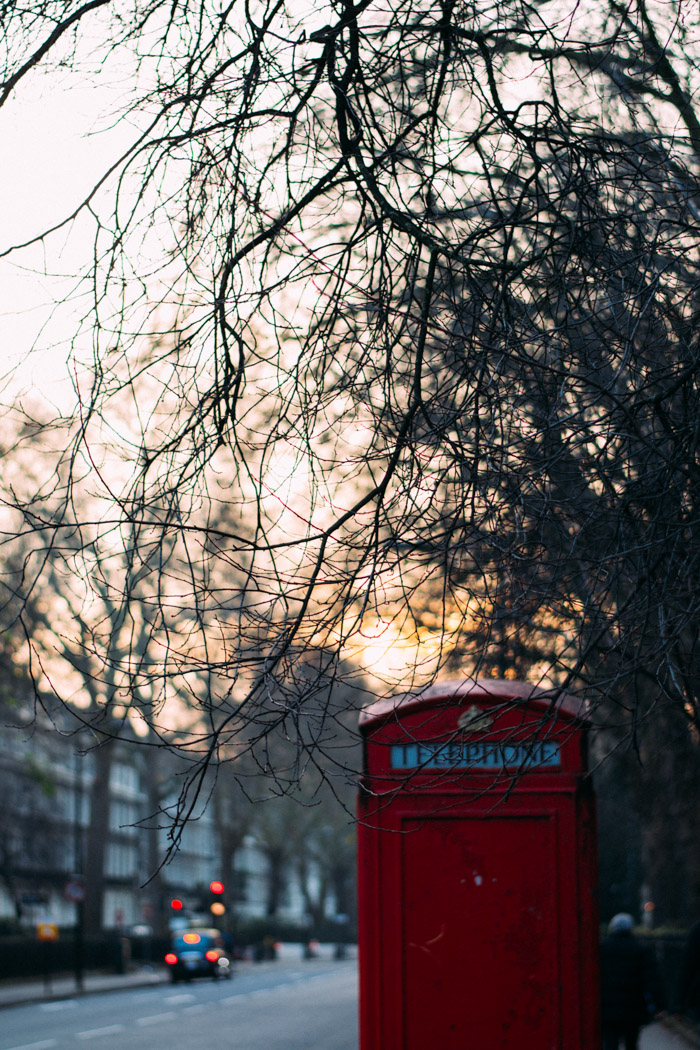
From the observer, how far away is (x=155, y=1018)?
22.2m

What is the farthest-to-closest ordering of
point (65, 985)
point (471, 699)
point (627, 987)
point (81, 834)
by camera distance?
point (81, 834), point (65, 985), point (627, 987), point (471, 699)

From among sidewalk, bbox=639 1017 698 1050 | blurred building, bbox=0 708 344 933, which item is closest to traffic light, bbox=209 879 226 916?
blurred building, bbox=0 708 344 933

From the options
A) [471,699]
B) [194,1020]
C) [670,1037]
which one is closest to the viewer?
[471,699]

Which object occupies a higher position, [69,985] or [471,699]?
[471,699]

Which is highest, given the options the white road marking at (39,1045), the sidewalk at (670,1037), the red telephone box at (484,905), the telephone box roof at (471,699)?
the telephone box roof at (471,699)

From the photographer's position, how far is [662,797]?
19859mm

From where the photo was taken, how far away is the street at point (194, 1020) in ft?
57.1

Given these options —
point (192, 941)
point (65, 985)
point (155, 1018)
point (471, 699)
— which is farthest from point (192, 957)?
point (471, 699)

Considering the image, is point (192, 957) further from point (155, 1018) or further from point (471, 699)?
point (471, 699)

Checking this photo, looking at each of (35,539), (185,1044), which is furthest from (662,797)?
(35,539)

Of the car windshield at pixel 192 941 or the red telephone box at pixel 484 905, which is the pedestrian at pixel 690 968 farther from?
the car windshield at pixel 192 941

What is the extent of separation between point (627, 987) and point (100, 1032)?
39.1 ft

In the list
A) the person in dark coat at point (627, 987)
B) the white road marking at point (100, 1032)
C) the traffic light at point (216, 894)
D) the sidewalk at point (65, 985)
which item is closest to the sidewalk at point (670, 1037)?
the person in dark coat at point (627, 987)

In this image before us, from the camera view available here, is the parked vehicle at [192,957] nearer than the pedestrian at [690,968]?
No
